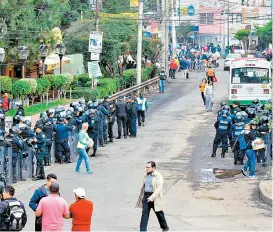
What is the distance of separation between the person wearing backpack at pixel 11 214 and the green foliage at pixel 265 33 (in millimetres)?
71095

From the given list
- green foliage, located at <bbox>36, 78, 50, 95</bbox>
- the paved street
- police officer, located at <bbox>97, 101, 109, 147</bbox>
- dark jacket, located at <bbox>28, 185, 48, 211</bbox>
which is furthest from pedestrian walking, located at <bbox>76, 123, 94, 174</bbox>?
green foliage, located at <bbox>36, 78, 50, 95</bbox>

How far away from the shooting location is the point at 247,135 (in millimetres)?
24562

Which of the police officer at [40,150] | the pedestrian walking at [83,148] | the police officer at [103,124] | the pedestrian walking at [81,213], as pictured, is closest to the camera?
the pedestrian walking at [81,213]

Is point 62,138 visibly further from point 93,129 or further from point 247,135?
point 247,135

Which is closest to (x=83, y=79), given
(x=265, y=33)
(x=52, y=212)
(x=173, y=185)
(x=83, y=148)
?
(x=83, y=148)

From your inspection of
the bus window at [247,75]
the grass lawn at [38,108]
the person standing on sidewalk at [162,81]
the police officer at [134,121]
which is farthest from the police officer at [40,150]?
the person standing on sidewalk at [162,81]

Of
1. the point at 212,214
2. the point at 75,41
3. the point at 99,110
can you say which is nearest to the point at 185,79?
the point at 75,41

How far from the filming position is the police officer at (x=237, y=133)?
85.8 feet

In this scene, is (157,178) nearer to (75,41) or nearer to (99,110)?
(99,110)

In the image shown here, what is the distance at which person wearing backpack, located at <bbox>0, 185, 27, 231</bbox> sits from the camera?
536 inches

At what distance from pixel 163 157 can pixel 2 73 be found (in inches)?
771

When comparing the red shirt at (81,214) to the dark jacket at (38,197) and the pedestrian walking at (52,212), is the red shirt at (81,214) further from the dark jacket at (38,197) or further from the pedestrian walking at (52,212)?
the dark jacket at (38,197)

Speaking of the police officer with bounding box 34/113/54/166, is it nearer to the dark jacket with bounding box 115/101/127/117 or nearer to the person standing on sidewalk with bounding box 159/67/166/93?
the dark jacket with bounding box 115/101/127/117

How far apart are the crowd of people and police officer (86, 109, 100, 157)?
361cm
